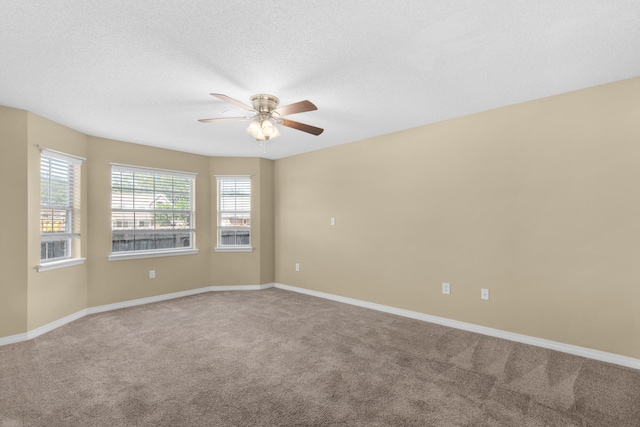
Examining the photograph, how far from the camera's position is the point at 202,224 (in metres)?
5.68

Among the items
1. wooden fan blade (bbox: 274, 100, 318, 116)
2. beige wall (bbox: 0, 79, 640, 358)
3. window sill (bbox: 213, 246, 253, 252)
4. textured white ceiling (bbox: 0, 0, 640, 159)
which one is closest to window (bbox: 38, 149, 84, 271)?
beige wall (bbox: 0, 79, 640, 358)

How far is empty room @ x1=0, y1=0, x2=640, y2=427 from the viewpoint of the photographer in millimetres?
2072

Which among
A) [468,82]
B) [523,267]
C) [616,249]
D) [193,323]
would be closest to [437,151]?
[468,82]

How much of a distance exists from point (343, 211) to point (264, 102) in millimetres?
2457

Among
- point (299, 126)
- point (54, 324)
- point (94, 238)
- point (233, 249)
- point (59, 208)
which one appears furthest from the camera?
point (233, 249)

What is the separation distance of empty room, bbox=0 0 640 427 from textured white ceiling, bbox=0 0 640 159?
0.07 feet

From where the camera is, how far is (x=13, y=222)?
341cm

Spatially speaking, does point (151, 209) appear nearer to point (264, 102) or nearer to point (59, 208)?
point (59, 208)

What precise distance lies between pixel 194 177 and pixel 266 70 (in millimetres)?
3560

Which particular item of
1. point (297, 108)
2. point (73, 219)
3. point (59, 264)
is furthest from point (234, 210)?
point (297, 108)

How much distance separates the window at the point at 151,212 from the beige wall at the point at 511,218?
2632mm

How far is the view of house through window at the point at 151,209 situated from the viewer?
189 inches

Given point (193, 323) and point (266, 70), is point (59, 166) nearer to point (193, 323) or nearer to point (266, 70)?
point (193, 323)

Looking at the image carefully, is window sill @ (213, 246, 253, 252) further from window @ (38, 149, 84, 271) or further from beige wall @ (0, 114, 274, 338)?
window @ (38, 149, 84, 271)
